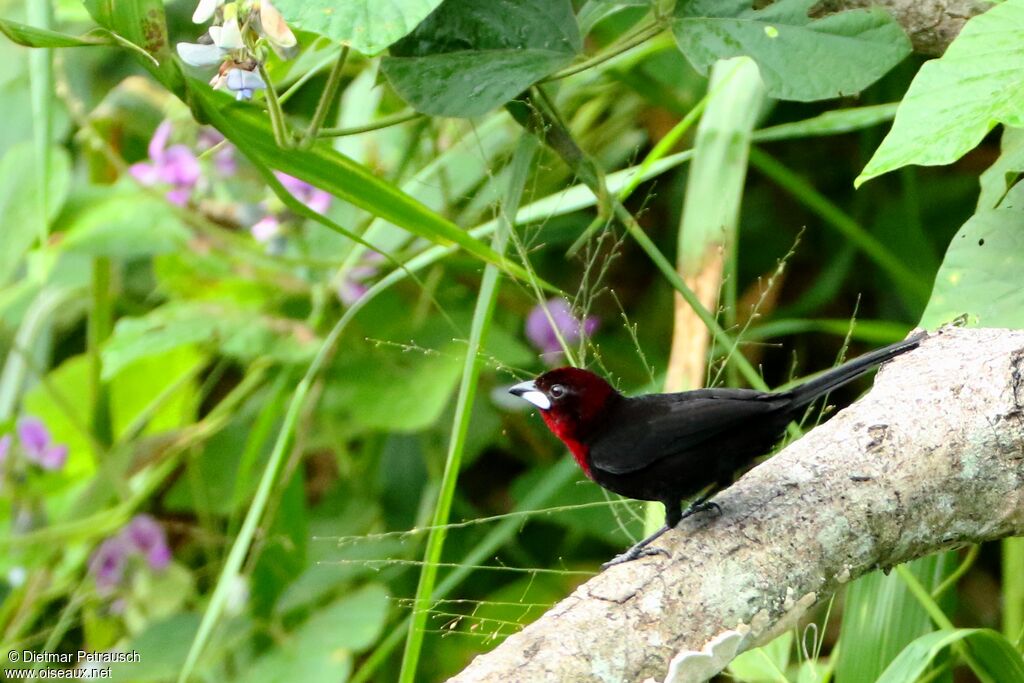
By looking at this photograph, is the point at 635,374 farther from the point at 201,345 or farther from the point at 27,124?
the point at 27,124

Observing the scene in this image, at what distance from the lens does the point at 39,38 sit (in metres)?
1.33

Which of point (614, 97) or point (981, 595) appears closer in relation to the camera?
point (614, 97)

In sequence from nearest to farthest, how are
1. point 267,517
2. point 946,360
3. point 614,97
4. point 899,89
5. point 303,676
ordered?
point 946,360, point 303,676, point 267,517, point 899,89, point 614,97

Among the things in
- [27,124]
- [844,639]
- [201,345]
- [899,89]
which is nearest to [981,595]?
[899,89]

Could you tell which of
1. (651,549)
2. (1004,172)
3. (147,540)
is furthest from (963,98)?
(147,540)

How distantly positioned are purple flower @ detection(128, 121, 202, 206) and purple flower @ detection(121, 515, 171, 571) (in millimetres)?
750

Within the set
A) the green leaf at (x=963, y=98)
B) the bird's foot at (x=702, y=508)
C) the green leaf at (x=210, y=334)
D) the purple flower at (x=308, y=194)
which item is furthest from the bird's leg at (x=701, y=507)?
the purple flower at (x=308, y=194)

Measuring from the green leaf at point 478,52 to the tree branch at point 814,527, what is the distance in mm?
624

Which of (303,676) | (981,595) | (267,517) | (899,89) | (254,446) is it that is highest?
(899,89)

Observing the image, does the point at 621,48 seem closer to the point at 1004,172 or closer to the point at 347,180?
the point at 347,180

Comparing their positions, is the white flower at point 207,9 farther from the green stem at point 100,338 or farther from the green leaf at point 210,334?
the green stem at point 100,338

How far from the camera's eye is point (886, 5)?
1644mm

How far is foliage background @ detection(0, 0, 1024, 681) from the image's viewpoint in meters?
1.50

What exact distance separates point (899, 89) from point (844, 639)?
1453mm
